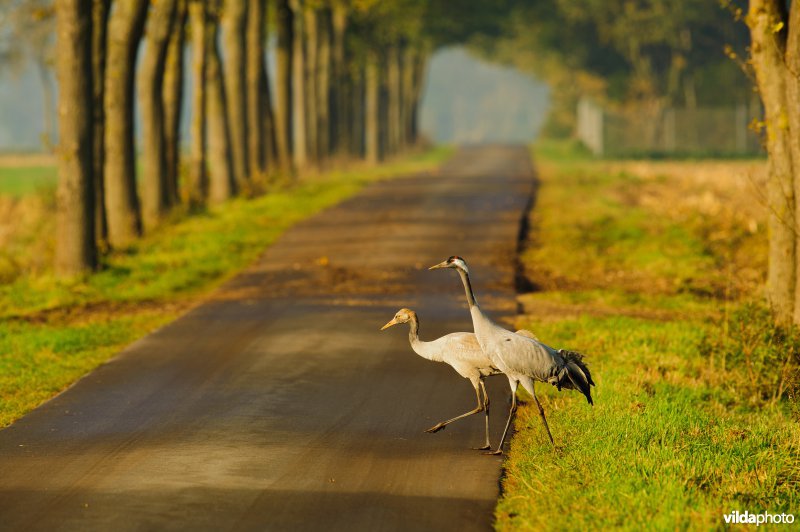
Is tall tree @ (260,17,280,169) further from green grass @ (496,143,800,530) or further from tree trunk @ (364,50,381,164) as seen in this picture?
tree trunk @ (364,50,381,164)

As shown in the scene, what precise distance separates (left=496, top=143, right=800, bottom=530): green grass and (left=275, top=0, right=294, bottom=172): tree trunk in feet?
57.5

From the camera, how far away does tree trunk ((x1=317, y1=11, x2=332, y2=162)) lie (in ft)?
170

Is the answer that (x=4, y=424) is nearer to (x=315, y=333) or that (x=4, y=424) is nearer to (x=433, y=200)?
(x=315, y=333)

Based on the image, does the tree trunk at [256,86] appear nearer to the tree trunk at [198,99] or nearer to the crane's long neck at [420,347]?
the tree trunk at [198,99]

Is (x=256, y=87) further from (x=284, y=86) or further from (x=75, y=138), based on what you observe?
(x=75, y=138)

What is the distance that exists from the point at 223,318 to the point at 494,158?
46796 millimetres

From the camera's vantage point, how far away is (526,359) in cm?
1045

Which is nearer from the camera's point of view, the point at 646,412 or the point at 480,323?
the point at 480,323

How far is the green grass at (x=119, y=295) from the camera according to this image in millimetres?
15242

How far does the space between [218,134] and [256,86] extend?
17.6 ft

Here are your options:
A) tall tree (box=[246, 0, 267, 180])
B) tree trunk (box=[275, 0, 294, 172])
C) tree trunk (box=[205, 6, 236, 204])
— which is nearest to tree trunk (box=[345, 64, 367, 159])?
tree trunk (box=[275, 0, 294, 172])

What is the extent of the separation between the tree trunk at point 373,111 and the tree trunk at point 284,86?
19083 millimetres

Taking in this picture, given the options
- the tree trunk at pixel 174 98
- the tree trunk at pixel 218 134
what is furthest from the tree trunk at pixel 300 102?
the tree trunk at pixel 174 98

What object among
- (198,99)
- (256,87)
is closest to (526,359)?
(198,99)
